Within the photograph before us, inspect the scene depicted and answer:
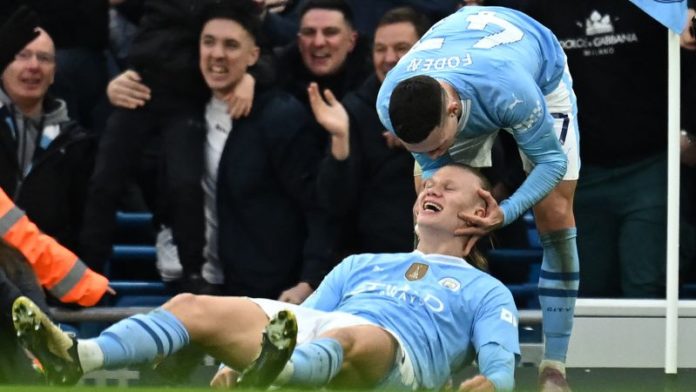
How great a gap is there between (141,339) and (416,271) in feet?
4.34

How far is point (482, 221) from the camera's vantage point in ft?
21.2

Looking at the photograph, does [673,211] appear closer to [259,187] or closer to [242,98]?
[259,187]

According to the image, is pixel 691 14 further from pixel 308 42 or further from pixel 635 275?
pixel 308 42

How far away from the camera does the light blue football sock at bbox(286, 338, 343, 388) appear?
550cm

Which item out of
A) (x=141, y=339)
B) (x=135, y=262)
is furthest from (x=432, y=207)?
(x=135, y=262)

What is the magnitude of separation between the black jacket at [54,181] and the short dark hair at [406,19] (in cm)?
160

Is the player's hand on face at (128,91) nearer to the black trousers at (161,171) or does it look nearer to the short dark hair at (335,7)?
the black trousers at (161,171)

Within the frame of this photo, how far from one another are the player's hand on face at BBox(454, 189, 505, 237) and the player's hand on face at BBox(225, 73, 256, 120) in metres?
2.25

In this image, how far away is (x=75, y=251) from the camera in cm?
859

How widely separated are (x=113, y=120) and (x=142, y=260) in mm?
853

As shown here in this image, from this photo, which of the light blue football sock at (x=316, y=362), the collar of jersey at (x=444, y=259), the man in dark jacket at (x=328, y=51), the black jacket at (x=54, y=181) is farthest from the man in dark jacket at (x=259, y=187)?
the light blue football sock at (x=316, y=362)

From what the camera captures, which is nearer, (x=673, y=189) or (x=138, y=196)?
(x=673, y=189)

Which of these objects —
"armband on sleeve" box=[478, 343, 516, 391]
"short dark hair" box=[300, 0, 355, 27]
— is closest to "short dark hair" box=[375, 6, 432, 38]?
"short dark hair" box=[300, 0, 355, 27]

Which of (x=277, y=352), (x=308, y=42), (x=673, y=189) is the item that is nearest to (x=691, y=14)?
(x=673, y=189)
